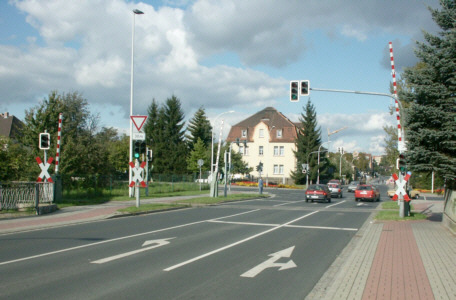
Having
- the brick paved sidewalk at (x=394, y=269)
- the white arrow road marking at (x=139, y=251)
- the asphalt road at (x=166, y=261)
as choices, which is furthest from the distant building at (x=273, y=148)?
the white arrow road marking at (x=139, y=251)

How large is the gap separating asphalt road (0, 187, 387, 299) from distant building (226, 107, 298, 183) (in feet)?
215

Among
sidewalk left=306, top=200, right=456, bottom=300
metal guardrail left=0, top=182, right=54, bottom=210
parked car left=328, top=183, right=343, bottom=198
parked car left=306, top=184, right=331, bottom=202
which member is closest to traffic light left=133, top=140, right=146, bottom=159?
metal guardrail left=0, top=182, right=54, bottom=210

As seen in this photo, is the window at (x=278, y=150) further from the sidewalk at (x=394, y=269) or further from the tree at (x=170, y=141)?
the sidewalk at (x=394, y=269)

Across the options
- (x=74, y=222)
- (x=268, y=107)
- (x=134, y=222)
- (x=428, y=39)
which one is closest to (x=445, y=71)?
(x=428, y=39)

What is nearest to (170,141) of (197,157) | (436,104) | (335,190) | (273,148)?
(197,157)

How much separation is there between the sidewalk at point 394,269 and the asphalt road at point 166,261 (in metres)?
0.43

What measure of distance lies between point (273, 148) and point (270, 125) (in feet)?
16.0

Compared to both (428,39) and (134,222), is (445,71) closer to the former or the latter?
(428,39)

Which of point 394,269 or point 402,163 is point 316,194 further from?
point 394,269

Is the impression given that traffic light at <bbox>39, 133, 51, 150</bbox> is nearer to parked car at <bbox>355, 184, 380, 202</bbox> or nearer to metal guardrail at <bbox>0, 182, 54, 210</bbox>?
metal guardrail at <bbox>0, 182, 54, 210</bbox>

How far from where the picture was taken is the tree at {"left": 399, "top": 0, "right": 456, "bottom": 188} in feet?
51.1

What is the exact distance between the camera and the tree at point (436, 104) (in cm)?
1559

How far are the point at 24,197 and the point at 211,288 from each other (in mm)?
13496

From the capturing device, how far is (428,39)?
16.6 metres
